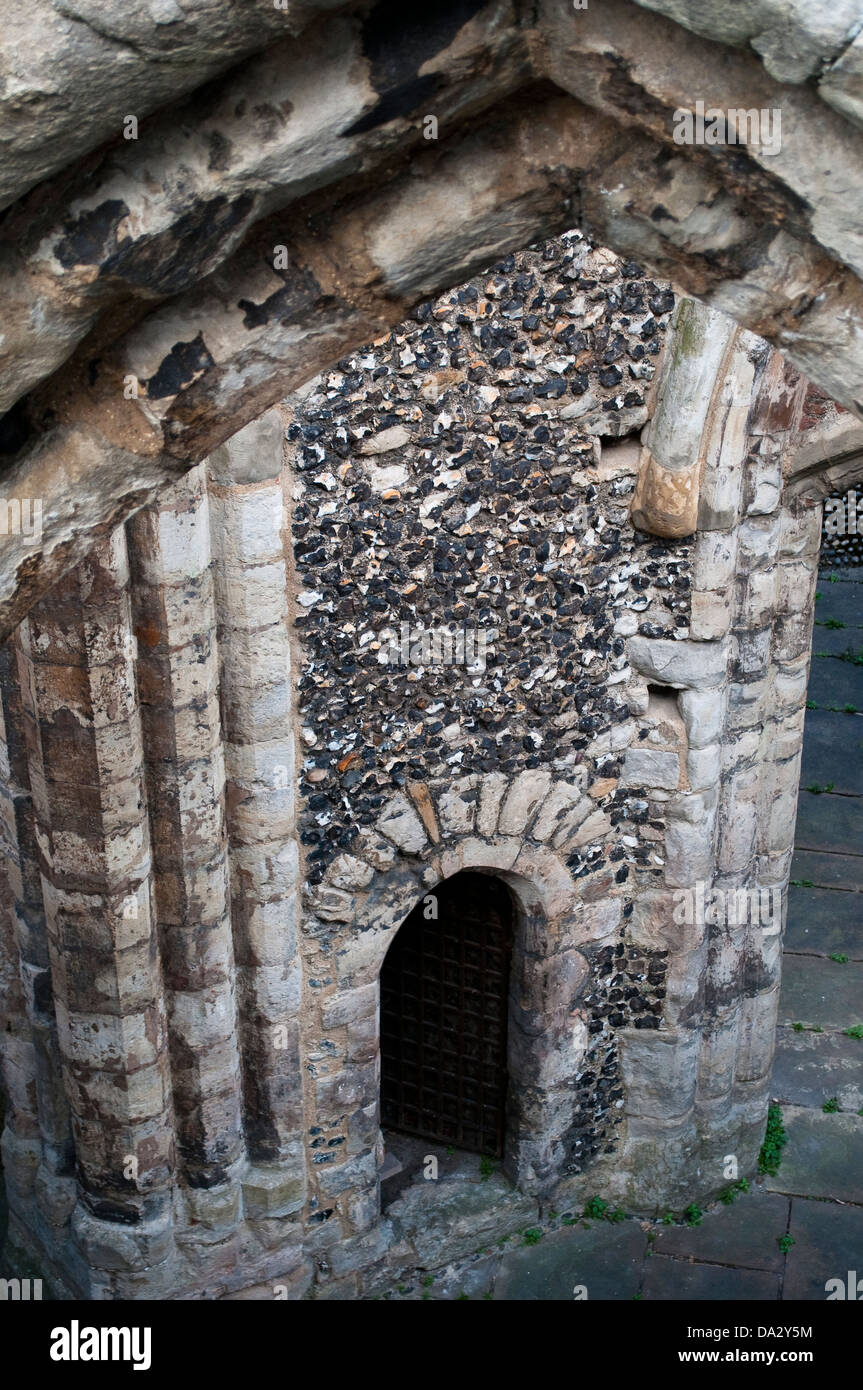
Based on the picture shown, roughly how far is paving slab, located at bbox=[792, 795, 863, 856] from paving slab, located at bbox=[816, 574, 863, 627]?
8.43 ft

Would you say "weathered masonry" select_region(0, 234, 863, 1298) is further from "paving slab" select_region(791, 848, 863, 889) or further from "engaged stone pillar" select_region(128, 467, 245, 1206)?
"paving slab" select_region(791, 848, 863, 889)

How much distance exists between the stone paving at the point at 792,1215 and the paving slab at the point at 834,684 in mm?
1812

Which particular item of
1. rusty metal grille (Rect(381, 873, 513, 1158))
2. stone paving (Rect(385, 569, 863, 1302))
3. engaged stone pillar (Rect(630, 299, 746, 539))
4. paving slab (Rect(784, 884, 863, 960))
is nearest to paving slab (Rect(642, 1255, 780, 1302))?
stone paving (Rect(385, 569, 863, 1302))

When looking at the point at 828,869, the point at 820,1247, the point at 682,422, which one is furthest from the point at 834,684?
the point at 682,422

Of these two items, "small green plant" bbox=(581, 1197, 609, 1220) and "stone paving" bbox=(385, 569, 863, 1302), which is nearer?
"stone paving" bbox=(385, 569, 863, 1302)

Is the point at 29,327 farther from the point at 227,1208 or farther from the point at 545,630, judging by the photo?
the point at 227,1208

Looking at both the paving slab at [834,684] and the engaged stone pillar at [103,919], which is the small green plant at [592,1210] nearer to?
the engaged stone pillar at [103,919]

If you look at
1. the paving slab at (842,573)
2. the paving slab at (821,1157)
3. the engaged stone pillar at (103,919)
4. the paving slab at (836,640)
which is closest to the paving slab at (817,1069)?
the paving slab at (821,1157)

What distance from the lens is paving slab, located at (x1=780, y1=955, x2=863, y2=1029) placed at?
8.88m

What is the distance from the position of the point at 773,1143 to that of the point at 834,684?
4868 mm

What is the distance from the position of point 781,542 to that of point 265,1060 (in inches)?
122

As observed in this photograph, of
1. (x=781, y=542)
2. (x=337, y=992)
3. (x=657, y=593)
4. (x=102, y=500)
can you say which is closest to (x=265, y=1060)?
(x=337, y=992)

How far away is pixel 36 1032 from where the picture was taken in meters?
6.42

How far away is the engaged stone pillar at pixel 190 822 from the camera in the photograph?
532 cm
